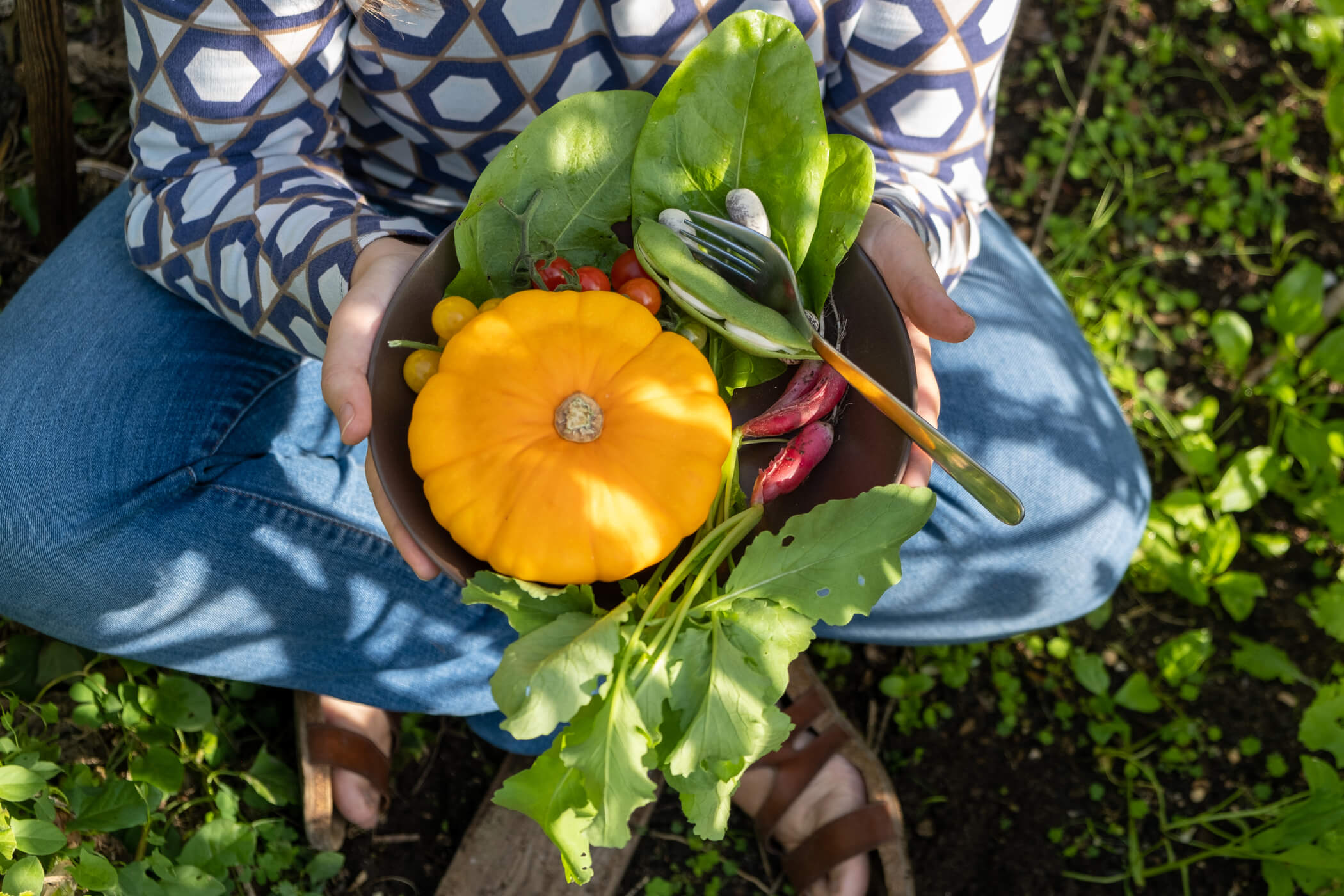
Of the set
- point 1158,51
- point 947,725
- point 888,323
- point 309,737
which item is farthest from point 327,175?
point 1158,51

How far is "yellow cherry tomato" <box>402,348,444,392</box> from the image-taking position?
115 centimetres

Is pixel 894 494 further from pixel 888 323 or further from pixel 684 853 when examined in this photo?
pixel 684 853

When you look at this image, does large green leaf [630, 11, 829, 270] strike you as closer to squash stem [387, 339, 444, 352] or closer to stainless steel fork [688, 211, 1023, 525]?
stainless steel fork [688, 211, 1023, 525]

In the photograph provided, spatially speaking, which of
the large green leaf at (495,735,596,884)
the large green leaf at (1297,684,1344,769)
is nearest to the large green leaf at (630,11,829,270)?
the large green leaf at (495,735,596,884)

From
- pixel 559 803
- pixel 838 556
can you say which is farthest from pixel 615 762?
pixel 838 556

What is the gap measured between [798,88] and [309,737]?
4.75ft

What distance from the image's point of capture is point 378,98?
1473 millimetres

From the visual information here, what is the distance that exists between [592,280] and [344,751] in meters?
1.11

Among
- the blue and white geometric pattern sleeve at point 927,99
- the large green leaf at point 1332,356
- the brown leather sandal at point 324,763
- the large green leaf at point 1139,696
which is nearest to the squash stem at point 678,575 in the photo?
the blue and white geometric pattern sleeve at point 927,99

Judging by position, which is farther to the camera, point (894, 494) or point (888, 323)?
point (888, 323)

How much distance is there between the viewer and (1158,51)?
2650 millimetres

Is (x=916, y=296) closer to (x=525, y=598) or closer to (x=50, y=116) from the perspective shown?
(x=525, y=598)

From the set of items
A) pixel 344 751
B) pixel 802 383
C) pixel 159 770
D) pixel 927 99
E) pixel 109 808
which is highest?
pixel 927 99

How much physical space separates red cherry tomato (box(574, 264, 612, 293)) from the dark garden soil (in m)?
1.17
